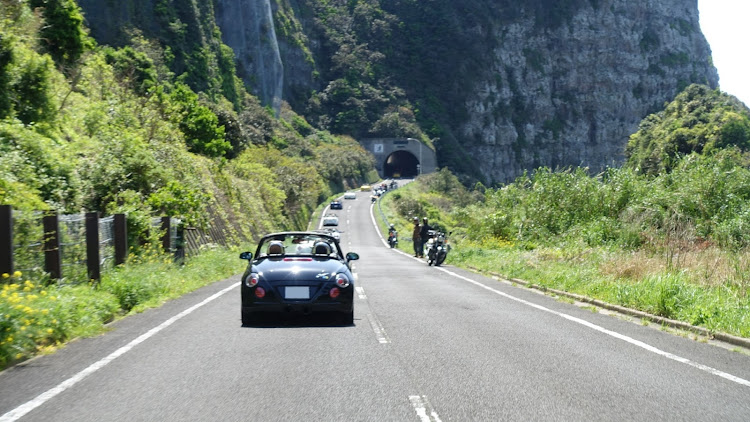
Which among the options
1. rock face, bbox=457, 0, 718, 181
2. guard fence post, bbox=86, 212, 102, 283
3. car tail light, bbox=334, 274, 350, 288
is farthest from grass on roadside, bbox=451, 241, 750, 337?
rock face, bbox=457, 0, 718, 181

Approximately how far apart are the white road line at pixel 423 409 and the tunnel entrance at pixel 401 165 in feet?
403

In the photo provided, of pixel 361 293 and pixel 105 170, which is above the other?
pixel 105 170

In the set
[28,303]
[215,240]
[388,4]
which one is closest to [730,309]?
[28,303]

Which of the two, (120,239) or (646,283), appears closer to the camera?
(646,283)

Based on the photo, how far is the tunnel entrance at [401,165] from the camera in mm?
132750

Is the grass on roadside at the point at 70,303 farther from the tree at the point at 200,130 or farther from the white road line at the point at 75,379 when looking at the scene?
the tree at the point at 200,130

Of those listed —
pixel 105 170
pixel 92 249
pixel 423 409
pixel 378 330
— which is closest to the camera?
pixel 423 409

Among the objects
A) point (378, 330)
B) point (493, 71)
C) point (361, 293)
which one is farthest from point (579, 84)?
point (378, 330)

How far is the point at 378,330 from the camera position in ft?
32.9

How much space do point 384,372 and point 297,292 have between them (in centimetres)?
311

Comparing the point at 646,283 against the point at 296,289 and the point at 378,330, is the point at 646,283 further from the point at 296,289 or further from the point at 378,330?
the point at 296,289

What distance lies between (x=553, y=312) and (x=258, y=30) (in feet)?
323

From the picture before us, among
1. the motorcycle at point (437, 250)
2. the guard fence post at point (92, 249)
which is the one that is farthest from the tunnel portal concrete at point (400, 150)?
the guard fence post at point (92, 249)

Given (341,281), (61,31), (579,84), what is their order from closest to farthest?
1. (341,281)
2. (61,31)
3. (579,84)
